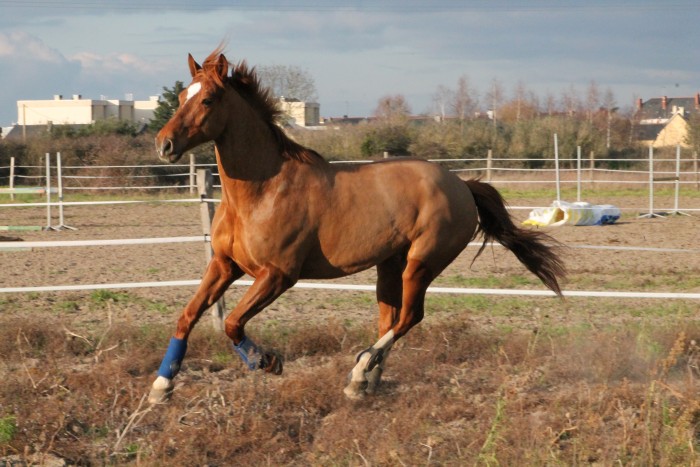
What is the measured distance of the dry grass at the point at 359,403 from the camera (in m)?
4.32

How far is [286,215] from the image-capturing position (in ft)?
17.3

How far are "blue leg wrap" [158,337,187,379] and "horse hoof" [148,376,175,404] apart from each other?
37 millimetres

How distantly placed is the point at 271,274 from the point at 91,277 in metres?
5.53

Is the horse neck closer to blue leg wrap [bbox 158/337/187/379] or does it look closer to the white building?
blue leg wrap [bbox 158/337/187/379]

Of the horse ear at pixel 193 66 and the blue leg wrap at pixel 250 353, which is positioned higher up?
the horse ear at pixel 193 66

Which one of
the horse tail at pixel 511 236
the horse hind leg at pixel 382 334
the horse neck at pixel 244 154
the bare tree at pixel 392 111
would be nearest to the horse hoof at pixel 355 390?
the horse hind leg at pixel 382 334

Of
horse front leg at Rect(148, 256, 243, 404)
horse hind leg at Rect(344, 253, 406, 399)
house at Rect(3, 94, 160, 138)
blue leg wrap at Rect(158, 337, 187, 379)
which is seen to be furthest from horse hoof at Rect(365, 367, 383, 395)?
house at Rect(3, 94, 160, 138)

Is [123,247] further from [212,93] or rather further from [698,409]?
[698,409]

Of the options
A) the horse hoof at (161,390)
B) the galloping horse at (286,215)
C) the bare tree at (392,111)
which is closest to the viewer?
the horse hoof at (161,390)

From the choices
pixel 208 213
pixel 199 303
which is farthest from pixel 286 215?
pixel 208 213

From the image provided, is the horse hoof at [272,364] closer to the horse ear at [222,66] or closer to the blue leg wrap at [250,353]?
the blue leg wrap at [250,353]

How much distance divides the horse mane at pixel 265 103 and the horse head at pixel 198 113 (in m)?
0.19

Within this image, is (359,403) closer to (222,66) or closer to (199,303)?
(199,303)

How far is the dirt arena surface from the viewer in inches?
171
